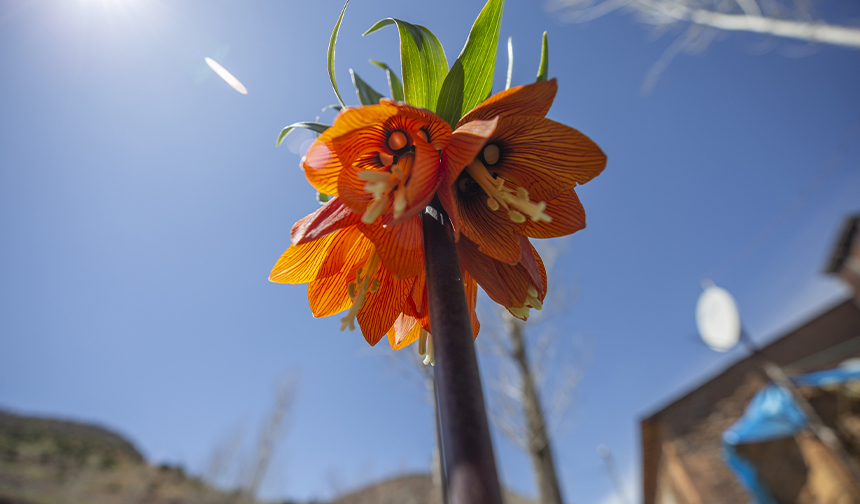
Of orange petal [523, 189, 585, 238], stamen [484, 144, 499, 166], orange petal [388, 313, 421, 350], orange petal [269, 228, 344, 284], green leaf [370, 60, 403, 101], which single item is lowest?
orange petal [388, 313, 421, 350]

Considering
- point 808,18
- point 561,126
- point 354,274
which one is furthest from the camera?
point 808,18

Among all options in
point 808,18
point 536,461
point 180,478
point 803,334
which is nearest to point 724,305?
point 536,461

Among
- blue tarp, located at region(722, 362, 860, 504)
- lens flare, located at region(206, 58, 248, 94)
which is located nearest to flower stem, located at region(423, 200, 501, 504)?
lens flare, located at region(206, 58, 248, 94)

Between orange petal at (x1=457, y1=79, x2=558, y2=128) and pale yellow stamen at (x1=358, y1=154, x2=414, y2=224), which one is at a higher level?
orange petal at (x1=457, y1=79, x2=558, y2=128)

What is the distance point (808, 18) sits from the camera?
4746 millimetres

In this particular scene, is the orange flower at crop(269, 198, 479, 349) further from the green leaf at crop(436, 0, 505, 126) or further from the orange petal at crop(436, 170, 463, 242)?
the green leaf at crop(436, 0, 505, 126)

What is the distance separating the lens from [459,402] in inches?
10.0

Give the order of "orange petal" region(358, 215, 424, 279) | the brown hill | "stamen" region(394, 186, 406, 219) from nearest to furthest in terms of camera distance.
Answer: "stamen" region(394, 186, 406, 219)
"orange petal" region(358, 215, 424, 279)
the brown hill

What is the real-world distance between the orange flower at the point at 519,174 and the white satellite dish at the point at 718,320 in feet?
18.7

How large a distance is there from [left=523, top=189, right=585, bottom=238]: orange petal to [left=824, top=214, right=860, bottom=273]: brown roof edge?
10481 mm

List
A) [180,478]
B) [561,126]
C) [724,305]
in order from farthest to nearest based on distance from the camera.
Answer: [180,478] < [724,305] < [561,126]

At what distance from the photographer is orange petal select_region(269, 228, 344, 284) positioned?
1.66 feet

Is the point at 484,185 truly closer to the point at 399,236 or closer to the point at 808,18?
the point at 399,236

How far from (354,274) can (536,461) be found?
451cm
